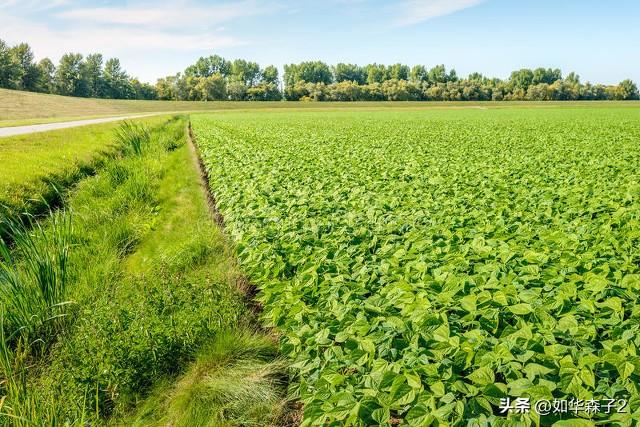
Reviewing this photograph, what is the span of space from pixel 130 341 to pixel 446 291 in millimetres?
3090

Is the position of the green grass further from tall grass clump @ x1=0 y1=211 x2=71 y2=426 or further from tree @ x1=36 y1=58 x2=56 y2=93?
tree @ x1=36 y1=58 x2=56 y2=93

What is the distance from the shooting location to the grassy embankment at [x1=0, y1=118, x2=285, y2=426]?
354 centimetres

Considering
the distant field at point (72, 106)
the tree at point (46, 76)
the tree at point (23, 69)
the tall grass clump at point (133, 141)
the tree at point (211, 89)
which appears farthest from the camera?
the tree at point (211, 89)

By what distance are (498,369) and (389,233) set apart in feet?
10.6

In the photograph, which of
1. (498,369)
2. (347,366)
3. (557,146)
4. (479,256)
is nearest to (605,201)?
(479,256)

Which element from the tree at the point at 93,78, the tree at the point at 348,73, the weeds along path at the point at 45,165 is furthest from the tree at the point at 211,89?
the weeds along path at the point at 45,165

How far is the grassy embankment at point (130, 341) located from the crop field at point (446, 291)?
1.43ft

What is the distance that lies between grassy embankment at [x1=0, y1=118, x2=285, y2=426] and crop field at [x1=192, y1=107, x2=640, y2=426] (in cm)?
44

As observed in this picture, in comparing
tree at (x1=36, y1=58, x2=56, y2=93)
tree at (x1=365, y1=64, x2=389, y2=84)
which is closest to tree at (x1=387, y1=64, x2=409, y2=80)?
tree at (x1=365, y1=64, x2=389, y2=84)

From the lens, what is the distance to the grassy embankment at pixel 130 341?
11.6 ft

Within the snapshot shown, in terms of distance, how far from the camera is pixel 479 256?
5047 mm

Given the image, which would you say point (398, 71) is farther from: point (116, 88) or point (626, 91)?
point (116, 88)

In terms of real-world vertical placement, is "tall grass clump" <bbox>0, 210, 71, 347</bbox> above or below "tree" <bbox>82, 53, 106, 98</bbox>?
below

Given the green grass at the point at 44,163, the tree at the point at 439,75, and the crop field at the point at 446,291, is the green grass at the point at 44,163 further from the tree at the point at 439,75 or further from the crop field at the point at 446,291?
the tree at the point at 439,75
